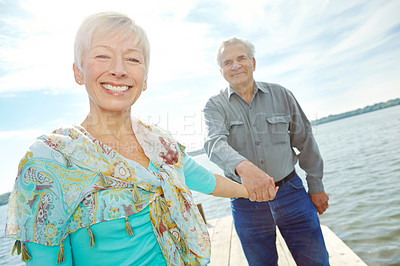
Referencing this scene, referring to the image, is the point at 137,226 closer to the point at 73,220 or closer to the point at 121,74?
the point at 73,220

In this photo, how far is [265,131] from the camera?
2602 millimetres

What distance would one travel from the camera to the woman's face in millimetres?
1230

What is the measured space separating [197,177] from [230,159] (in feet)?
2.24

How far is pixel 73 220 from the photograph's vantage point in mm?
1045

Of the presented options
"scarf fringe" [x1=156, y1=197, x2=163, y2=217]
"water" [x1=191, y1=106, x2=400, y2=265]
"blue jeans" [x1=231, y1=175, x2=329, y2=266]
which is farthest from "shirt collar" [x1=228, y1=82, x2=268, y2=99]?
"scarf fringe" [x1=156, y1=197, x2=163, y2=217]

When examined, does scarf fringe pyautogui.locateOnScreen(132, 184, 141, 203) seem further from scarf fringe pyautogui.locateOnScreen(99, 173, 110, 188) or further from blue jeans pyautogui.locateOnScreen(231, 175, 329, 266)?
blue jeans pyautogui.locateOnScreen(231, 175, 329, 266)

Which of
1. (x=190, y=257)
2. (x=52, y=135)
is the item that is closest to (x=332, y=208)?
(x=190, y=257)

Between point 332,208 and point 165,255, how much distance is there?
9.07m

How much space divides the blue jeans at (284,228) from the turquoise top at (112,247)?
1.48 meters

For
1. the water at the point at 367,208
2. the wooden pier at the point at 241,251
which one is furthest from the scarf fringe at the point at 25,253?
the wooden pier at the point at 241,251

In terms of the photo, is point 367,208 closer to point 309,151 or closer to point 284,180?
point 309,151

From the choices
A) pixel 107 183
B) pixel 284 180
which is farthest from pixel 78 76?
pixel 284 180

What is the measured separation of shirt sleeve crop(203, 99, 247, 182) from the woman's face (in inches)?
44.2

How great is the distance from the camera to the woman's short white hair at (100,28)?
122 centimetres
